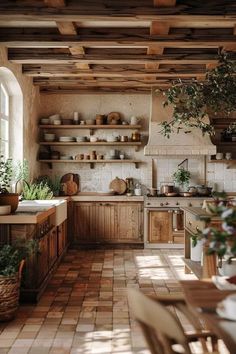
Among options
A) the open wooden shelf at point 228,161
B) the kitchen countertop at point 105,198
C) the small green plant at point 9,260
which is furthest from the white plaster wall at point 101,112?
the small green plant at point 9,260

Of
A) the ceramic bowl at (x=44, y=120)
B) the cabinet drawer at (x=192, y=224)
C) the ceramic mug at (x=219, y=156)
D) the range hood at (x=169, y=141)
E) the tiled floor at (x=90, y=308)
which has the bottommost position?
the tiled floor at (x=90, y=308)

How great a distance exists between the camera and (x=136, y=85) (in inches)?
321

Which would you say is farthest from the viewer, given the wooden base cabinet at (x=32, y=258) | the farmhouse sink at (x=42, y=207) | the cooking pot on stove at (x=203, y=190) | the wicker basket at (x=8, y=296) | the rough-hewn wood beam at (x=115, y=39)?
the cooking pot on stove at (x=203, y=190)

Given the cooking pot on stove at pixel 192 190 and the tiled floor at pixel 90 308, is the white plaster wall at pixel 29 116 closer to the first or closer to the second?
the tiled floor at pixel 90 308

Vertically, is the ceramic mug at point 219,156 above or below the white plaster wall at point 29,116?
below

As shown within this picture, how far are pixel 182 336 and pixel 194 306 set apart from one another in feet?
1.73

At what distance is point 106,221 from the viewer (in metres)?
8.28

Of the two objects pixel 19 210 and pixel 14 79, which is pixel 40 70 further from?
pixel 19 210

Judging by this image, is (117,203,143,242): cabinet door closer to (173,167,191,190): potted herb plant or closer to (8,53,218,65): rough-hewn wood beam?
(173,167,191,190): potted herb plant

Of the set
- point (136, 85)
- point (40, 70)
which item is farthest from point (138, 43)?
point (136, 85)

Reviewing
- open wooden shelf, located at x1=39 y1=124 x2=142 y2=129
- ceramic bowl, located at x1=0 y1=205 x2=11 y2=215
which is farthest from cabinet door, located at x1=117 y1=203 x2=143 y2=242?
ceramic bowl, located at x1=0 y1=205 x2=11 y2=215

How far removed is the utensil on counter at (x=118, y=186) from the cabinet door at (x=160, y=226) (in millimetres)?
843

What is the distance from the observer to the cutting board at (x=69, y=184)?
8.70 m

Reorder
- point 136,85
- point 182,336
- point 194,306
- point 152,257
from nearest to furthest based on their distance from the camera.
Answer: point 182,336 < point 194,306 < point 152,257 < point 136,85
